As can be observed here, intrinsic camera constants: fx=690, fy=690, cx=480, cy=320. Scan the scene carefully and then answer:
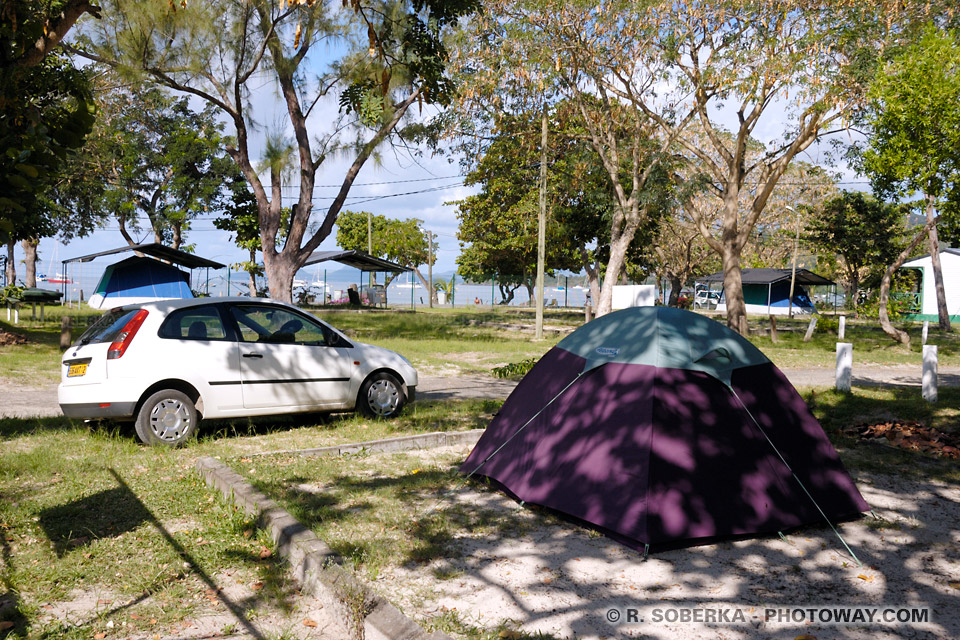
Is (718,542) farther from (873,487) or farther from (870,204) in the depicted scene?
(870,204)

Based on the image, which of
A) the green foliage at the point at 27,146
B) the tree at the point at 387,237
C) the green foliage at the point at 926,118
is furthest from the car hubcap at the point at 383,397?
the tree at the point at 387,237

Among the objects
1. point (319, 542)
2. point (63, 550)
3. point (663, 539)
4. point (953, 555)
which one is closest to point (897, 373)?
point (953, 555)

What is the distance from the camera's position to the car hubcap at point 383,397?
836 centimetres

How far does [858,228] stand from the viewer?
120 feet

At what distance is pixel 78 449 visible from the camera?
6.61m

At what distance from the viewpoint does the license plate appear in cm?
668

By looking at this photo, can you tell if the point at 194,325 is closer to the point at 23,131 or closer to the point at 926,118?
the point at 23,131

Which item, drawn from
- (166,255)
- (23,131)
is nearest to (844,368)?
(23,131)

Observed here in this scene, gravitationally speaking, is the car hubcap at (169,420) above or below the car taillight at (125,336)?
below

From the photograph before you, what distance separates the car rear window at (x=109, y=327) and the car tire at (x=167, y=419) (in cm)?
75

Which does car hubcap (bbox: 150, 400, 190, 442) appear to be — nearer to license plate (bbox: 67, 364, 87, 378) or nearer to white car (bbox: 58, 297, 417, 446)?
white car (bbox: 58, 297, 417, 446)

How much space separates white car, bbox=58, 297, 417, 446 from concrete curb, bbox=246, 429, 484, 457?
38.8 inches

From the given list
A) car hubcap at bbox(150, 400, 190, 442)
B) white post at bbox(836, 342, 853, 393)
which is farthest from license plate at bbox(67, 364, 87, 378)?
white post at bbox(836, 342, 853, 393)

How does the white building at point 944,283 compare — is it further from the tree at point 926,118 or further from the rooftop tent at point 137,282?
the rooftop tent at point 137,282
